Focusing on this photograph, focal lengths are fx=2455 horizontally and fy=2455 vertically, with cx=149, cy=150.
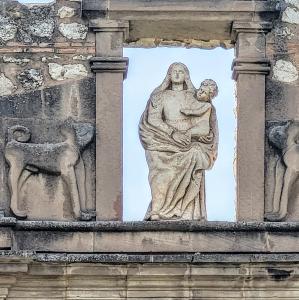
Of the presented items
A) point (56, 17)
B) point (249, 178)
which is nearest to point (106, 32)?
point (56, 17)

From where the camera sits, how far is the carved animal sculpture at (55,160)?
19906 mm

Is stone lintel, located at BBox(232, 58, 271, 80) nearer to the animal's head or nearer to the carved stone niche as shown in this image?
the carved stone niche

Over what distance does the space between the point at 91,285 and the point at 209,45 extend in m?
2.49

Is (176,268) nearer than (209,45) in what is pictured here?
Yes

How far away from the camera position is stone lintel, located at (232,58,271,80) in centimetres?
2023

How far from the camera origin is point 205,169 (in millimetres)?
20016

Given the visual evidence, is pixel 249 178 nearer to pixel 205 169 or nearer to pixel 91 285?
pixel 205 169

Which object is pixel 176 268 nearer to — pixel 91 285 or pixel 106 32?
pixel 91 285

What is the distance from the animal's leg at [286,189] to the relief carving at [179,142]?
615 mm

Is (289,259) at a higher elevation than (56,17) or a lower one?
lower

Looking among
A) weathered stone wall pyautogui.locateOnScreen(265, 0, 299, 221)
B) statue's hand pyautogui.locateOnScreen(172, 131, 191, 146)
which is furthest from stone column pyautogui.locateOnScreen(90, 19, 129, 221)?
weathered stone wall pyautogui.locateOnScreen(265, 0, 299, 221)

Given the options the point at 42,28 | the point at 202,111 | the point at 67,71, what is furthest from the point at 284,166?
the point at 42,28

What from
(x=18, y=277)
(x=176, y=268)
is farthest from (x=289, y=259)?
(x=18, y=277)

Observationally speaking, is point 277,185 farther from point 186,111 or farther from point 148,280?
point 148,280
